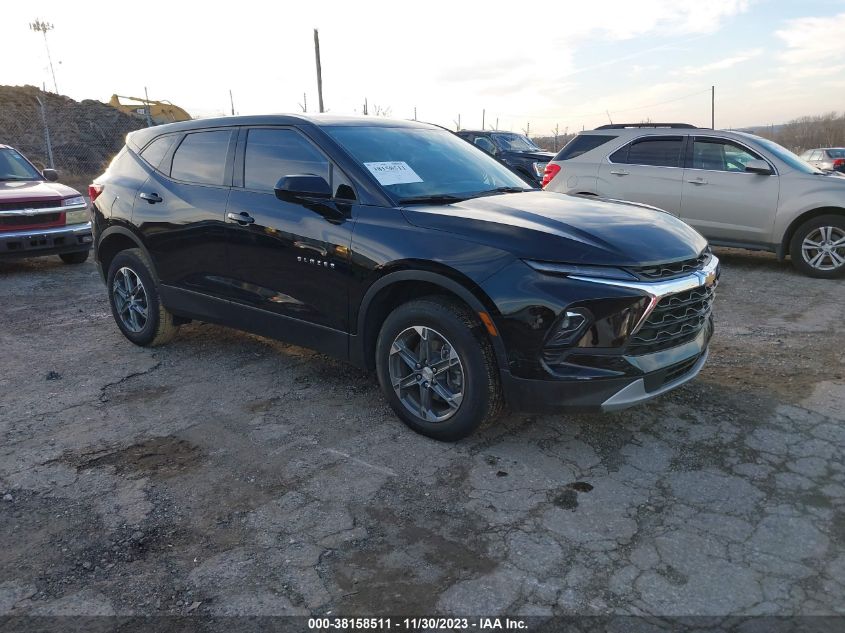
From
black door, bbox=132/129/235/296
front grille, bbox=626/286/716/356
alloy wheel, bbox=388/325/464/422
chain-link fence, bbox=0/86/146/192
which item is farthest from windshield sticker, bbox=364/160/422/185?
chain-link fence, bbox=0/86/146/192

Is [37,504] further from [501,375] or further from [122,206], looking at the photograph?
[122,206]

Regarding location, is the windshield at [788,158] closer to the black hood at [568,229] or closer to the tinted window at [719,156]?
the tinted window at [719,156]

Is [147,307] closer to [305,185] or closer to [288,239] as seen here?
[288,239]

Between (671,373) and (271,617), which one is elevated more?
(671,373)

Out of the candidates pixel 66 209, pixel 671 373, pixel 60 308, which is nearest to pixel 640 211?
pixel 671 373

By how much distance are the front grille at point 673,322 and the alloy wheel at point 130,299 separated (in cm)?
387

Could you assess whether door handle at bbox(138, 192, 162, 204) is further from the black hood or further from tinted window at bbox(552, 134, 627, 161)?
tinted window at bbox(552, 134, 627, 161)

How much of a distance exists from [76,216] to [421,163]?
21.7ft

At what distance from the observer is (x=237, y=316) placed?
14.9ft

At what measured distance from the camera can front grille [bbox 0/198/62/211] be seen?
Answer: 8.11 meters

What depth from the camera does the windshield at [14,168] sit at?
9086mm

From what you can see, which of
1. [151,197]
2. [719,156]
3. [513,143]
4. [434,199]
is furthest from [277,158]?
[513,143]

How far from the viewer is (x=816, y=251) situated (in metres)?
7.73

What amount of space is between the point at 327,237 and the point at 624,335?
5.84 feet
